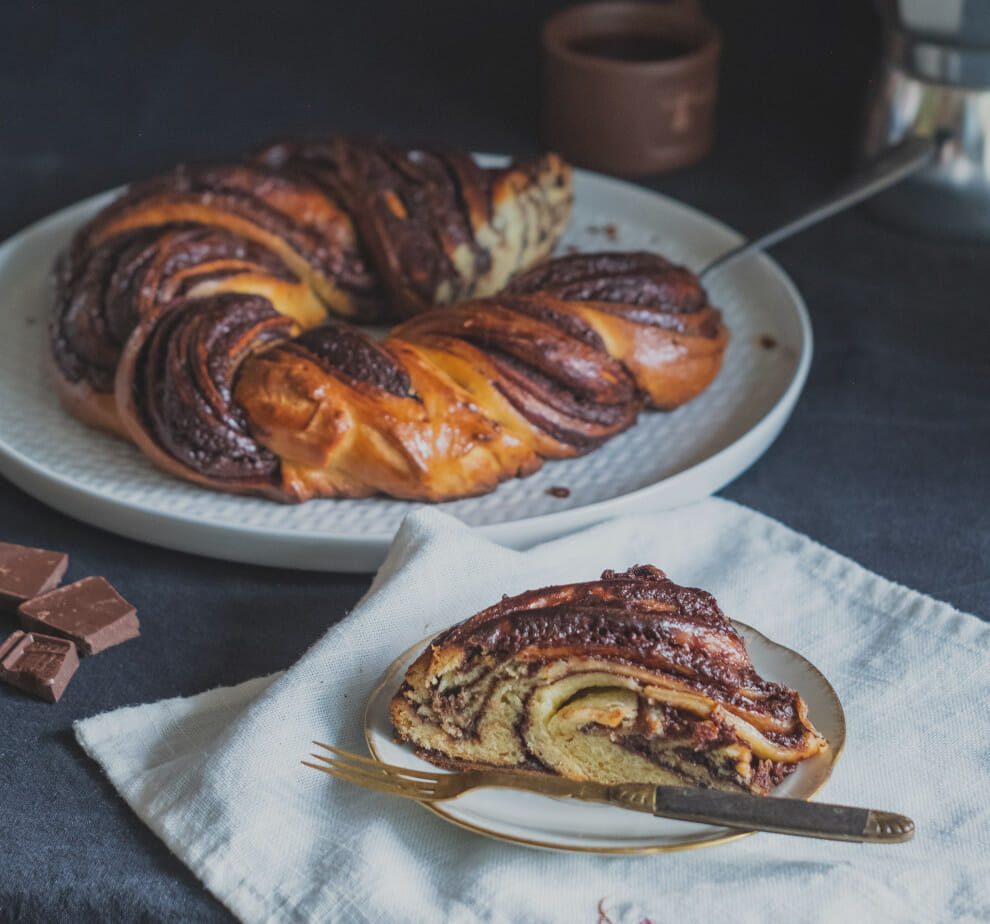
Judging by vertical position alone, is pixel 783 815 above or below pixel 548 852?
above

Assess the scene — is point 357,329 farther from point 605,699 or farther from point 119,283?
point 605,699

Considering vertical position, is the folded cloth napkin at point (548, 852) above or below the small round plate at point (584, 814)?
below

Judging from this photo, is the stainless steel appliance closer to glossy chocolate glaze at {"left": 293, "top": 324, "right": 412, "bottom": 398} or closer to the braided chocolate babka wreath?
the braided chocolate babka wreath

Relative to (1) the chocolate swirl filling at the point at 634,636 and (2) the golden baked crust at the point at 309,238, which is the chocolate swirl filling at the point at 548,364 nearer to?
(2) the golden baked crust at the point at 309,238

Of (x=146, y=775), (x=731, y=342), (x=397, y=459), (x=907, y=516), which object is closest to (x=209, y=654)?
(x=146, y=775)

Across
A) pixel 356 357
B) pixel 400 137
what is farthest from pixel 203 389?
pixel 400 137

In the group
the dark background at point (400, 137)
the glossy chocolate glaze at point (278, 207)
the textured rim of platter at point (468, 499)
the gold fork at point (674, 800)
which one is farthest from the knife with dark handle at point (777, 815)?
the glossy chocolate glaze at point (278, 207)
